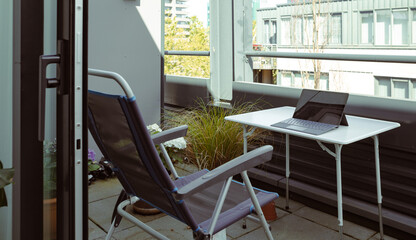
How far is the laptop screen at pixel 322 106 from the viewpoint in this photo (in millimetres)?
2572

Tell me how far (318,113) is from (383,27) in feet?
3.08

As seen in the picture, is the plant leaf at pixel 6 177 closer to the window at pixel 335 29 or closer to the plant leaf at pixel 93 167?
the plant leaf at pixel 93 167

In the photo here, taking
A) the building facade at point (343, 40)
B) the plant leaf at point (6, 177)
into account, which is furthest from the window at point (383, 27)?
the plant leaf at point (6, 177)

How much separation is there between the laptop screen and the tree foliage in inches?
83.7

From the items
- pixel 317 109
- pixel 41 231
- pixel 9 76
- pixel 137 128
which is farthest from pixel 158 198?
pixel 317 109

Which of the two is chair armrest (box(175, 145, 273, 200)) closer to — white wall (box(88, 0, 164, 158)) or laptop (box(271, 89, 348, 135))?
laptop (box(271, 89, 348, 135))

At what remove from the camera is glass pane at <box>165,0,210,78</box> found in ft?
16.0

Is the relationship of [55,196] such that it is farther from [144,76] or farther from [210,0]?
[210,0]

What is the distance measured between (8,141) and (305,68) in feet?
9.51

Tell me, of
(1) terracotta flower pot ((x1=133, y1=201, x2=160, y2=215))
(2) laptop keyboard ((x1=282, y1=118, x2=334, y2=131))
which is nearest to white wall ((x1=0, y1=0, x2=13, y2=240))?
(1) terracotta flower pot ((x1=133, y1=201, x2=160, y2=215))

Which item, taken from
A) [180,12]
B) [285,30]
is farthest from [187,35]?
[285,30]

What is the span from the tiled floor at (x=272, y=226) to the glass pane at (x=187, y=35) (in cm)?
223

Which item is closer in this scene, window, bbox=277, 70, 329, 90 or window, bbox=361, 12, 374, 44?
window, bbox=361, 12, 374, 44

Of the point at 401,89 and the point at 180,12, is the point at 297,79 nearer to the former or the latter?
the point at 401,89
